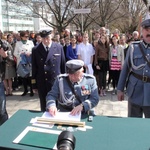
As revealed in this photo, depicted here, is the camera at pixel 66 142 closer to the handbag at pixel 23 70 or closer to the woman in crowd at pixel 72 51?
the handbag at pixel 23 70

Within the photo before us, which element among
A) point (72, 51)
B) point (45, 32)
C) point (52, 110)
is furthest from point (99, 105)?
point (52, 110)

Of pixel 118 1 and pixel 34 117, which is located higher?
pixel 118 1

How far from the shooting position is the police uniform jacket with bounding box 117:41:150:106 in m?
2.57

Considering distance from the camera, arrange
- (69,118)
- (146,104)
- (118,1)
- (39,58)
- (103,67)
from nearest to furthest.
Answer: (69,118), (146,104), (39,58), (103,67), (118,1)

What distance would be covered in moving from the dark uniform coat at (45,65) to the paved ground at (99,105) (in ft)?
4.75

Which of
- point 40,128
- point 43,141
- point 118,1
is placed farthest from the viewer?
point 118,1

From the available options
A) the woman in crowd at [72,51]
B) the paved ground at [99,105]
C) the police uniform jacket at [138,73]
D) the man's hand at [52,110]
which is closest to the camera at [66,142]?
the man's hand at [52,110]

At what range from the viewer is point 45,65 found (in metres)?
3.62

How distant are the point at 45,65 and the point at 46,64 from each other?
22mm

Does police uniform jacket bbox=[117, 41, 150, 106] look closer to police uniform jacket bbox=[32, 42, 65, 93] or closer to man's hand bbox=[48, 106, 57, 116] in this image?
man's hand bbox=[48, 106, 57, 116]

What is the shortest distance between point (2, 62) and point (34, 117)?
124 centimetres

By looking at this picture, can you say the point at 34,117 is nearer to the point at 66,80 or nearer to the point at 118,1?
the point at 66,80

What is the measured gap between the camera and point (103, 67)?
19.9ft


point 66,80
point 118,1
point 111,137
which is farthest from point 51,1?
point 111,137
